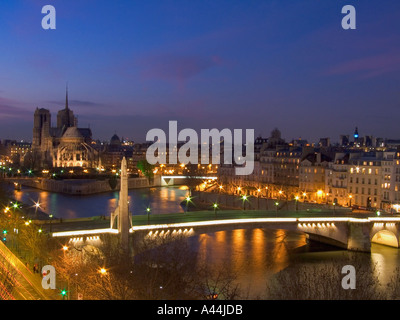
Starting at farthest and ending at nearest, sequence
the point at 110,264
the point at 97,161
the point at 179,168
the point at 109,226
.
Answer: the point at 97,161, the point at 179,168, the point at 109,226, the point at 110,264

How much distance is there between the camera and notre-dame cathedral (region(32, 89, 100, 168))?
7075cm

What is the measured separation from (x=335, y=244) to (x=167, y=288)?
40.1 ft

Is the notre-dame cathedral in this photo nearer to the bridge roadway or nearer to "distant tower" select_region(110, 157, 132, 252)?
the bridge roadway

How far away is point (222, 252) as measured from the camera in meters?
19.0

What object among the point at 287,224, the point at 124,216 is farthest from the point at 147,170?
the point at 124,216

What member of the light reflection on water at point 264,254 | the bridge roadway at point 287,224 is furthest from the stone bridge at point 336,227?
the light reflection on water at point 264,254

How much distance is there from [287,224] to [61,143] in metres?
59.0

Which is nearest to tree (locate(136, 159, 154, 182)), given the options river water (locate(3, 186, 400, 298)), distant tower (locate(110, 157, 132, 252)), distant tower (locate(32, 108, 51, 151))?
distant tower (locate(32, 108, 51, 151))

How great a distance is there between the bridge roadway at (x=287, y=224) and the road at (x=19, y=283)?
2.21 m

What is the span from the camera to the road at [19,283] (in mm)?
10909

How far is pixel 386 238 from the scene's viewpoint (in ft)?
70.3
